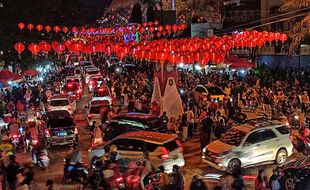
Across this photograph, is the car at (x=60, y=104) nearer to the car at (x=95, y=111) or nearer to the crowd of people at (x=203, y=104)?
the crowd of people at (x=203, y=104)

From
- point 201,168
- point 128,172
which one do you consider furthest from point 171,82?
point 128,172

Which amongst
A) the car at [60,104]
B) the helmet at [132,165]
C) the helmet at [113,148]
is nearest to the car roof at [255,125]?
the helmet at [132,165]

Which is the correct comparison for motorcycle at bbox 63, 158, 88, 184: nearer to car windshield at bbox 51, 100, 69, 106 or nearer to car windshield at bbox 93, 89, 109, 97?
car windshield at bbox 51, 100, 69, 106

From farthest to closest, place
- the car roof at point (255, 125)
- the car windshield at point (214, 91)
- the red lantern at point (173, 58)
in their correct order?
1. the car windshield at point (214, 91)
2. the red lantern at point (173, 58)
3. the car roof at point (255, 125)

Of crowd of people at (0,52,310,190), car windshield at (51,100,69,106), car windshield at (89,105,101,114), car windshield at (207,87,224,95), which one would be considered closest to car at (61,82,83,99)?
crowd of people at (0,52,310,190)

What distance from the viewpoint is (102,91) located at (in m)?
32.6

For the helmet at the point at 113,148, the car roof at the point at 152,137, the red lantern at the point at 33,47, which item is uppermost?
the red lantern at the point at 33,47

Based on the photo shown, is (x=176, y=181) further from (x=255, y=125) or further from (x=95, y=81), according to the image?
(x=95, y=81)

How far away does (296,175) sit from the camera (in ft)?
45.6

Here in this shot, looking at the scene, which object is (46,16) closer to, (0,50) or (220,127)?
(0,50)

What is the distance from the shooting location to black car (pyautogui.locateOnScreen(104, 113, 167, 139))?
21.3 metres

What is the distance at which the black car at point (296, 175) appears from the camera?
45.1 ft

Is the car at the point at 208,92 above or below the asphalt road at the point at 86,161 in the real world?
above

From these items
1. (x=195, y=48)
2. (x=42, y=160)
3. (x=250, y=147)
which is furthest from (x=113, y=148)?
(x=195, y=48)
